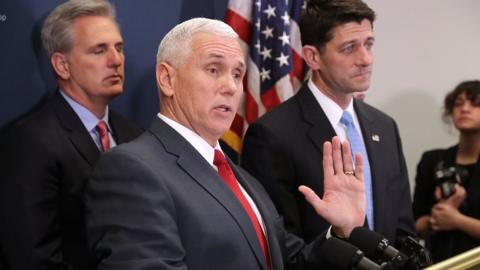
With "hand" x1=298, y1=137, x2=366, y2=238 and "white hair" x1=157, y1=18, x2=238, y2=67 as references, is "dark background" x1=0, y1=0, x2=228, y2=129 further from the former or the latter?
"hand" x1=298, y1=137, x2=366, y2=238

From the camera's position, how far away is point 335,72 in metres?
2.50

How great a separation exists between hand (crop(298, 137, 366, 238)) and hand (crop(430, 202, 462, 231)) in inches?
66.1

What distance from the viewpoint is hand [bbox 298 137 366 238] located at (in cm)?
192

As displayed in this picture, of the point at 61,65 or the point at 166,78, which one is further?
the point at 61,65

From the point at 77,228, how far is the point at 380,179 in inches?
44.4

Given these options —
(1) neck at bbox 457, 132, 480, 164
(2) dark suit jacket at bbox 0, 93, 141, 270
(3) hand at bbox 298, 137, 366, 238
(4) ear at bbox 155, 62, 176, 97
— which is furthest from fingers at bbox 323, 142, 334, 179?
(1) neck at bbox 457, 132, 480, 164

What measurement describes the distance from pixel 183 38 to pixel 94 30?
0.78 meters

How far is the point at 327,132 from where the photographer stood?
2465 mm

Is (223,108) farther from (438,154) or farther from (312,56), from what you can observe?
(438,154)

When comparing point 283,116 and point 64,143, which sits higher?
point 283,116

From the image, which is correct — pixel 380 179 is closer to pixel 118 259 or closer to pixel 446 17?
pixel 118 259

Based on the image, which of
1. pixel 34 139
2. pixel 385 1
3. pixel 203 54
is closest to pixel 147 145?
pixel 203 54

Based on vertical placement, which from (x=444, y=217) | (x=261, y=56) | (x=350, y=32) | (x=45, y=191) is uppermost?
(x=350, y=32)

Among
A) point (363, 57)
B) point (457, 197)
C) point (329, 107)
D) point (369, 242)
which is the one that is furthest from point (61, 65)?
point (457, 197)
